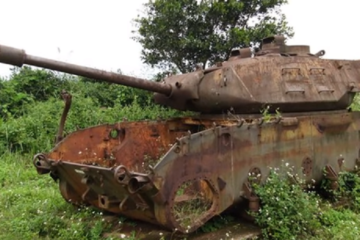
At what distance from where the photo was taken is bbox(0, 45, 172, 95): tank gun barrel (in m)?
4.46

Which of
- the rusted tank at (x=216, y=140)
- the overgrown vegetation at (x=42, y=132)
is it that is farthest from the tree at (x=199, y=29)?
the rusted tank at (x=216, y=140)

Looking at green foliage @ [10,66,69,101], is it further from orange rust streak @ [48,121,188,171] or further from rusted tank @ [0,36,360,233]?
rusted tank @ [0,36,360,233]

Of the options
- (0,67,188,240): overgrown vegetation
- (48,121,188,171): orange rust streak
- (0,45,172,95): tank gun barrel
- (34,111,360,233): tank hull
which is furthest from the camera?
(48,121,188,171): orange rust streak

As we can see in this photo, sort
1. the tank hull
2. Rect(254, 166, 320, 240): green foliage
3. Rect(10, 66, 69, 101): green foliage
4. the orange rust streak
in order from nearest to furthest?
the tank hull → Rect(254, 166, 320, 240): green foliage → the orange rust streak → Rect(10, 66, 69, 101): green foliage

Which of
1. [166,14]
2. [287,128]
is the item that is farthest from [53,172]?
[166,14]

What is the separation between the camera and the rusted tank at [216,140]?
15.6ft

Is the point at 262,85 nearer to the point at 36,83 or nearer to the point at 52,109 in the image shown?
the point at 52,109

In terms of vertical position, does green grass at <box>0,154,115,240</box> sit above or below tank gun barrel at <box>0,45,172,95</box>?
below

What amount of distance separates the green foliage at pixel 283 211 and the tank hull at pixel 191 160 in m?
0.13

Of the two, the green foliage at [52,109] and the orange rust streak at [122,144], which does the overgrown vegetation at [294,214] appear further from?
the green foliage at [52,109]

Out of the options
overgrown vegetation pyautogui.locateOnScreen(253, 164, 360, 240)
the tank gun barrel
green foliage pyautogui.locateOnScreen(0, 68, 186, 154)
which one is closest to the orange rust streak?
the tank gun barrel

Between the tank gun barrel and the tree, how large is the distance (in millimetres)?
5544

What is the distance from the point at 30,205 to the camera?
6523 mm

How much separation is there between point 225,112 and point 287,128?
954 millimetres
